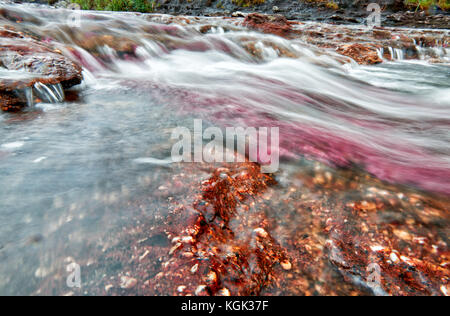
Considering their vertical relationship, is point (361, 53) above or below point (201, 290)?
above

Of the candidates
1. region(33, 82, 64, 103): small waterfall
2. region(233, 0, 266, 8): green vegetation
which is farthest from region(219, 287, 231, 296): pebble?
region(233, 0, 266, 8): green vegetation

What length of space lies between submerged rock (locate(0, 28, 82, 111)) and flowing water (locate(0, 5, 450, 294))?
0.11 meters

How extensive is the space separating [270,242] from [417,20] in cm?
1590

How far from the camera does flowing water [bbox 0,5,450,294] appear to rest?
1.47 meters

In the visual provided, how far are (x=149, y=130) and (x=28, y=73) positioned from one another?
7.43 ft

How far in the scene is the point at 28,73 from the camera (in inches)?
138

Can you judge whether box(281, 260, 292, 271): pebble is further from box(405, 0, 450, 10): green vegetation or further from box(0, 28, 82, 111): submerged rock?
box(405, 0, 450, 10): green vegetation

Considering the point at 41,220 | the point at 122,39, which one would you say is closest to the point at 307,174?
→ the point at 41,220

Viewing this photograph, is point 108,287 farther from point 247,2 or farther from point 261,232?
point 247,2

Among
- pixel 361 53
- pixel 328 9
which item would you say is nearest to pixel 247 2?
pixel 328 9

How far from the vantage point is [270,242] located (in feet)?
4.83

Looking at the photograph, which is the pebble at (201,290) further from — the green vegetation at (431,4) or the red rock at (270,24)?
the green vegetation at (431,4)

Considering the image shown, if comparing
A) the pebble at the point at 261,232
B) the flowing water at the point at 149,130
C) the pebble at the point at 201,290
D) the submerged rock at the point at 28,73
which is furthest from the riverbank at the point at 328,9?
the pebble at the point at 201,290

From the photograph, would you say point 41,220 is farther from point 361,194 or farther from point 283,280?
point 361,194
